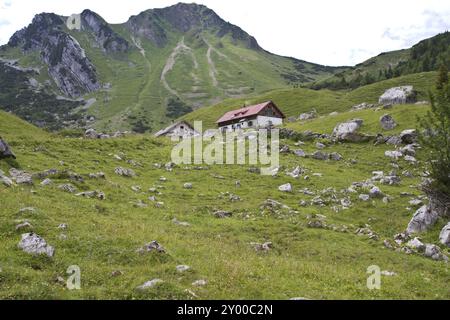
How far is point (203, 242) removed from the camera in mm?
22172

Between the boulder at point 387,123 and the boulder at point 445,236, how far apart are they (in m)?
40.8

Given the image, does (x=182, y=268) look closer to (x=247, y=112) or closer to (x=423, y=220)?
(x=423, y=220)

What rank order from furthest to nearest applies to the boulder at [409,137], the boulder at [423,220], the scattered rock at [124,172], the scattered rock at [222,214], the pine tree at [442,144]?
the boulder at [409,137], the scattered rock at [124,172], the scattered rock at [222,214], the pine tree at [442,144], the boulder at [423,220]

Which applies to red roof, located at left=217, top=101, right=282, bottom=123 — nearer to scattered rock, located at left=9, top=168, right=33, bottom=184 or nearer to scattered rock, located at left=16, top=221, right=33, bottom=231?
scattered rock, located at left=9, top=168, right=33, bottom=184

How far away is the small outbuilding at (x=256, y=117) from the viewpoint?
111688 mm

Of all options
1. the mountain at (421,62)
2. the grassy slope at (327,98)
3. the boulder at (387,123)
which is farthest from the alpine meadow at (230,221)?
the mountain at (421,62)

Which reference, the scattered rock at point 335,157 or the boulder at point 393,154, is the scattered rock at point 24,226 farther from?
the boulder at point 393,154

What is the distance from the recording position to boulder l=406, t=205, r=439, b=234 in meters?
26.3

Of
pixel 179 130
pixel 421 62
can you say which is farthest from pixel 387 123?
pixel 421 62

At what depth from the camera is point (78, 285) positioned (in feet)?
48.2

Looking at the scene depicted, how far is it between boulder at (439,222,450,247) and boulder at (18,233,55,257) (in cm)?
2045

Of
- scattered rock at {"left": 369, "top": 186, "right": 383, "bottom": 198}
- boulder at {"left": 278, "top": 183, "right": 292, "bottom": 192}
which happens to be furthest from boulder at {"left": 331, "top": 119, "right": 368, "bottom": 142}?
scattered rock at {"left": 369, "top": 186, "right": 383, "bottom": 198}

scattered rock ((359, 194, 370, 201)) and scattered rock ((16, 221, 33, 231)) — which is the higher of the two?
scattered rock ((16, 221, 33, 231))
